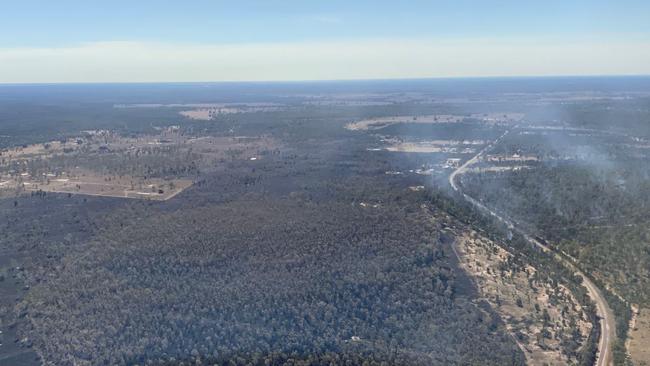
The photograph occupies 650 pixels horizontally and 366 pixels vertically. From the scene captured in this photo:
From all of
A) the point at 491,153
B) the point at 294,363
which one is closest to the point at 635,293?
the point at 294,363

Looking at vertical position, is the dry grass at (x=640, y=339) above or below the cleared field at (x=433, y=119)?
below

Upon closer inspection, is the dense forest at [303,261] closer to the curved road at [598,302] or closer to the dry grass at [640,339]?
the curved road at [598,302]

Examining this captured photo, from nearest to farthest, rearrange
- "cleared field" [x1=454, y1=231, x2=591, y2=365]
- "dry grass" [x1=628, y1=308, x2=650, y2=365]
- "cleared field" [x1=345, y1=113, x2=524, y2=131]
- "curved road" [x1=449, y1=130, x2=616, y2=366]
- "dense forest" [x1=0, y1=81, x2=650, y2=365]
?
"dry grass" [x1=628, y1=308, x2=650, y2=365], "curved road" [x1=449, y1=130, x2=616, y2=366], "dense forest" [x1=0, y1=81, x2=650, y2=365], "cleared field" [x1=454, y1=231, x2=591, y2=365], "cleared field" [x1=345, y1=113, x2=524, y2=131]

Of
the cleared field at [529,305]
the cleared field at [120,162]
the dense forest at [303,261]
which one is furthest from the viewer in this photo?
the cleared field at [120,162]

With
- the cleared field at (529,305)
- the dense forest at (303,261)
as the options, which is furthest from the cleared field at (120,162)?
the cleared field at (529,305)

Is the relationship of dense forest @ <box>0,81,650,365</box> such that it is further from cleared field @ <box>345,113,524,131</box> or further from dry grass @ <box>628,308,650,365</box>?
cleared field @ <box>345,113,524,131</box>

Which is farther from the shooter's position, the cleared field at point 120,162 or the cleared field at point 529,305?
the cleared field at point 120,162

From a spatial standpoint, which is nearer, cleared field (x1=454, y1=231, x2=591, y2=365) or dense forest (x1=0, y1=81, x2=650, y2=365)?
dense forest (x1=0, y1=81, x2=650, y2=365)

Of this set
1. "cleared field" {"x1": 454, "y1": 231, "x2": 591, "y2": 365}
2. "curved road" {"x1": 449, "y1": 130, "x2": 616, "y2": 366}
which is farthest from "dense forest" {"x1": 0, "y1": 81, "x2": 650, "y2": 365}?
"curved road" {"x1": 449, "y1": 130, "x2": 616, "y2": 366}

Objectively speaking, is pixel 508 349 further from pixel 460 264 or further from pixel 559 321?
pixel 460 264

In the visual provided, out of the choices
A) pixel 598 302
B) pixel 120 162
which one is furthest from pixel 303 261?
pixel 120 162

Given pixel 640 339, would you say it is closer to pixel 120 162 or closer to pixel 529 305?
pixel 529 305

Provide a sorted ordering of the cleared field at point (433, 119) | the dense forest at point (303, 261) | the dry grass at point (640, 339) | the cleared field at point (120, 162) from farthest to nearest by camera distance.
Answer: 1. the cleared field at point (433, 119)
2. the cleared field at point (120, 162)
3. the dense forest at point (303, 261)
4. the dry grass at point (640, 339)
